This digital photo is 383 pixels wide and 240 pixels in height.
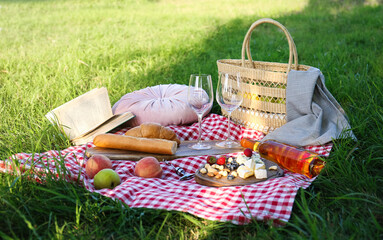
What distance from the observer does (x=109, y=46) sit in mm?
5930

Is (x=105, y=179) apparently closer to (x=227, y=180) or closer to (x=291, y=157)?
(x=227, y=180)

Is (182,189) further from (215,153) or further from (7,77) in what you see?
(7,77)

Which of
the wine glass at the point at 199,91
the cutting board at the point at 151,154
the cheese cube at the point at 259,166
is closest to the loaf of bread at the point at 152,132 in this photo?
the cutting board at the point at 151,154

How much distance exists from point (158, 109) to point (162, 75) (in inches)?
61.3

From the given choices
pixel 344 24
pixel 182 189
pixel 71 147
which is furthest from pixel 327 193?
pixel 344 24

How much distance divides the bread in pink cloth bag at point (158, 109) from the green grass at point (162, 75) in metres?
0.52

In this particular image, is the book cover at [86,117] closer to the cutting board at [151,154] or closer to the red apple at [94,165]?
the cutting board at [151,154]

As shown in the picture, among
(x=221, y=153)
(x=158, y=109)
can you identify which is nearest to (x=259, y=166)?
(x=221, y=153)

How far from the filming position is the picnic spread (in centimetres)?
203

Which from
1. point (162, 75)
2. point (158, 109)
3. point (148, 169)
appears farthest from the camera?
point (162, 75)

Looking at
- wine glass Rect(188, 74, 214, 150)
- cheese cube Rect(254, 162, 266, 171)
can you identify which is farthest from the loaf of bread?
cheese cube Rect(254, 162, 266, 171)

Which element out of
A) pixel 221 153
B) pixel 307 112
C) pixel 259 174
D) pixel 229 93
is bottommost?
pixel 221 153

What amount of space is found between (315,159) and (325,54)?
305 centimetres

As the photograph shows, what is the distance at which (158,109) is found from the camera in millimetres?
3367
